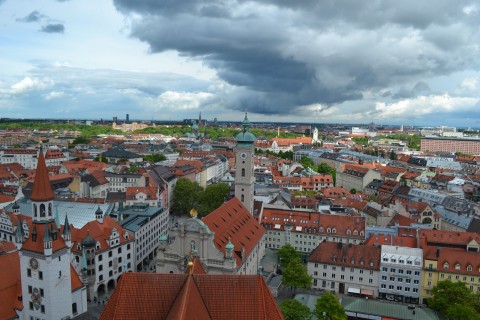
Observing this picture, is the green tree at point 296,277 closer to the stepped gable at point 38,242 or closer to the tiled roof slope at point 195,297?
the tiled roof slope at point 195,297

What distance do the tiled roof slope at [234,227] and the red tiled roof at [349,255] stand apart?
36.1ft

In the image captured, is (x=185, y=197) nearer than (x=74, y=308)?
No

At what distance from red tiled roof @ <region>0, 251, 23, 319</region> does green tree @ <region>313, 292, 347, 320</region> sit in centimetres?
3482

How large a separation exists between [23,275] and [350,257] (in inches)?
1907

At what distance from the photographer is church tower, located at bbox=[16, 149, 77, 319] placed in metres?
42.9

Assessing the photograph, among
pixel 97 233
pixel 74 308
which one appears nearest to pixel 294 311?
pixel 74 308

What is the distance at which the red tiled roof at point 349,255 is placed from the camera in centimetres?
6925

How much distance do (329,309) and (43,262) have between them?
33.9 metres

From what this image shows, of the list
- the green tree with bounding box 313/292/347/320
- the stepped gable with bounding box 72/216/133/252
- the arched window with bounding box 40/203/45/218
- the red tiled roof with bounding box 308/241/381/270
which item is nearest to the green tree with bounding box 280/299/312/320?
the green tree with bounding box 313/292/347/320

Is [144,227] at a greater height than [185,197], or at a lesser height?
greater

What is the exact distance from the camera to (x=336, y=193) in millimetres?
128625

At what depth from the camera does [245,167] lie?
83312 millimetres

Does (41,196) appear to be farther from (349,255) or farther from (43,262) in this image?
(349,255)

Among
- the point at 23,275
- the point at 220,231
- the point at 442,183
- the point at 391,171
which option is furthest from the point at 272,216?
the point at 391,171
